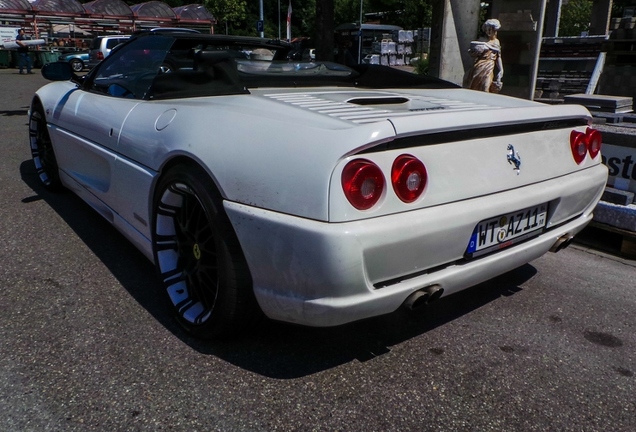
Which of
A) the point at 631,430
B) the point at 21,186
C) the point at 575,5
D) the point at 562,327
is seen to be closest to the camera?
the point at 631,430

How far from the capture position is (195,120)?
7.82ft

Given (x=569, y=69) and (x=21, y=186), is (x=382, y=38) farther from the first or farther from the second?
(x=21, y=186)

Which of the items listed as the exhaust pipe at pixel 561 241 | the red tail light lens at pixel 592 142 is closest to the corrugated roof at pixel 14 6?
the red tail light lens at pixel 592 142

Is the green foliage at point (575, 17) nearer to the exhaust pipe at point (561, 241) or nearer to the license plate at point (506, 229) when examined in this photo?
the exhaust pipe at point (561, 241)

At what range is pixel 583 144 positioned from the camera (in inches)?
106

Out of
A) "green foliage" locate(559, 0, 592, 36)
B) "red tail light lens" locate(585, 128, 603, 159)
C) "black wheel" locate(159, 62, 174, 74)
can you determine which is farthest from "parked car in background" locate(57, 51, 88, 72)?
"green foliage" locate(559, 0, 592, 36)

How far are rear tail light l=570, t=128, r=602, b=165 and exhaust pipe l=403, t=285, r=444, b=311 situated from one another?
1.12m

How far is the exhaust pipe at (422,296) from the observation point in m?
2.03

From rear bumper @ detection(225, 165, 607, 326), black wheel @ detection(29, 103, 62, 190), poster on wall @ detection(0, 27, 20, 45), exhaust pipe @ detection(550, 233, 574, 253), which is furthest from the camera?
poster on wall @ detection(0, 27, 20, 45)

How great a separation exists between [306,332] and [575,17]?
37.1 m

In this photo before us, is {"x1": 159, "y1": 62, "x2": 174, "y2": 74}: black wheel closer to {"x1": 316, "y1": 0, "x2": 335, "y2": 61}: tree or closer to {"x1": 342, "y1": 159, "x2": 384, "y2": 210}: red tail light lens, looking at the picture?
{"x1": 342, "y1": 159, "x2": 384, "y2": 210}: red tail light lens

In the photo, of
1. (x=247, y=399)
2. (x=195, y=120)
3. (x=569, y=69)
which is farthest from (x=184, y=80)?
(x=569, y=69)

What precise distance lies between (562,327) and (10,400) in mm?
2439

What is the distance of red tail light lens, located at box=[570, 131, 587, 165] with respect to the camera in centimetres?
264
